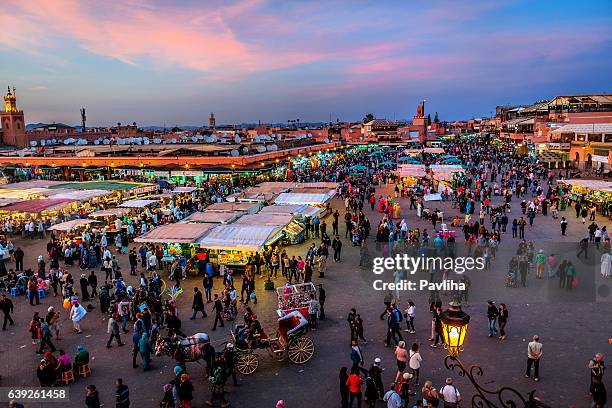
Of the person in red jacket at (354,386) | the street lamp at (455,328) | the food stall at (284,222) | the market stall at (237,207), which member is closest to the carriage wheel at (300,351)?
the person in red jacket at (354,386)

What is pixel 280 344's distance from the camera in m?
10.2

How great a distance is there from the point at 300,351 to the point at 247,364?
1.14m

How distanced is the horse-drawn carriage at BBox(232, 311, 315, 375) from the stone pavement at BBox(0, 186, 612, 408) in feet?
0.68

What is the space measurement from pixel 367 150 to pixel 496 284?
2594 inches

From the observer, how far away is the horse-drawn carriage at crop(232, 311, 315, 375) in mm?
9516

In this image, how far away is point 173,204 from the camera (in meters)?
27.6

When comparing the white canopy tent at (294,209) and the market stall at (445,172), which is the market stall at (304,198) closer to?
the white canopy tent at (294,209)

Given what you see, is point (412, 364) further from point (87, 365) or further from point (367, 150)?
point (367, 150)

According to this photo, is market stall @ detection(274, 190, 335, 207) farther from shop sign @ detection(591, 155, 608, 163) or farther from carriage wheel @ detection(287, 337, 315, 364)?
shop sign @ detection(591, 155, 608, 163)

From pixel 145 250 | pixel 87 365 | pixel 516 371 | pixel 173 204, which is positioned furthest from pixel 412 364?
pixel 173 204

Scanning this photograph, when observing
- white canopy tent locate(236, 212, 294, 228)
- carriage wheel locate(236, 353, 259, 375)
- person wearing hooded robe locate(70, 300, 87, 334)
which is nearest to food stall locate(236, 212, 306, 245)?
white canopy tent locate(236, 212, 294, 228)

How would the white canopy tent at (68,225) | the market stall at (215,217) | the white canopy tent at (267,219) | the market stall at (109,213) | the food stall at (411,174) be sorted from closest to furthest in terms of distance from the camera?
the white canopy tent at (267,219) < the market stall at (215,217) < the white canopy tent at (68,225) < the market stall at (109,213) < the food stall at (411,174)

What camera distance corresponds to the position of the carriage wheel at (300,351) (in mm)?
9914

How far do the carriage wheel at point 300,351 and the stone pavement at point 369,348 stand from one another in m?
0.17
